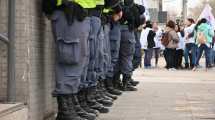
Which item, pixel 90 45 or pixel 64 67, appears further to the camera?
pixel 90 45

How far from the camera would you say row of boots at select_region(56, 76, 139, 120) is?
6258 millimetres

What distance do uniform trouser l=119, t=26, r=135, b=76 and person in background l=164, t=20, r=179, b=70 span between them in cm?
1107

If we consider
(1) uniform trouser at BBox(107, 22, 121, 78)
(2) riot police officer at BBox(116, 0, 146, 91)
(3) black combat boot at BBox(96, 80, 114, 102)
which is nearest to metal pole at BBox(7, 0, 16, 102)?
(3) black combat boot at BBox(96, 80, 114, 102)

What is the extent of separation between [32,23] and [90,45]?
3.60 feet

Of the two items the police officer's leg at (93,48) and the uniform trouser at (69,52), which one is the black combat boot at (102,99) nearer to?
the police officer's leg at (93,48)

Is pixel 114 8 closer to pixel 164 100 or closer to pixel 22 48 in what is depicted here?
pixel 164 100

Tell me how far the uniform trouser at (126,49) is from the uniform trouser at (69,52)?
3930mm

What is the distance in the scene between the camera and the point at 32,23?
584 cm

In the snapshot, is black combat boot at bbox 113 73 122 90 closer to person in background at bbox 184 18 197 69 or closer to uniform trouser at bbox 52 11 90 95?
uniform trouser at bbox 52 11 90 95

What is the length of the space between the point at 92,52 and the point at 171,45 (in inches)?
583

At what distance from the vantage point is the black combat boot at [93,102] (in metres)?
7.45

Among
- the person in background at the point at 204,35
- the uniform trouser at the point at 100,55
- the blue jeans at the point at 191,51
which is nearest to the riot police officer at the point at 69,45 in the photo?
the uniform trouser at the point at 100,55

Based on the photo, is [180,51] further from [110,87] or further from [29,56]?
Answer: [29,56]

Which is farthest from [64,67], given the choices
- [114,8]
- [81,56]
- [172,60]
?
[172,60]
